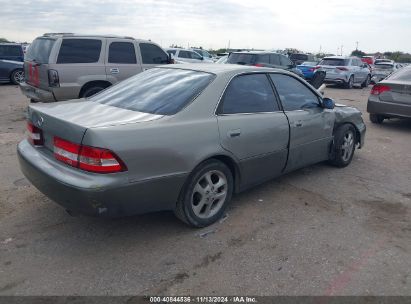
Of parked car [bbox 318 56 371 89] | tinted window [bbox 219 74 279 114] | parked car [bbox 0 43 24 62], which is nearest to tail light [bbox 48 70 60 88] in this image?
tinted window [bbox 219 74 279 114]

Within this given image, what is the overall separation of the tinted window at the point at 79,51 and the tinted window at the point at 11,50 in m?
9.77

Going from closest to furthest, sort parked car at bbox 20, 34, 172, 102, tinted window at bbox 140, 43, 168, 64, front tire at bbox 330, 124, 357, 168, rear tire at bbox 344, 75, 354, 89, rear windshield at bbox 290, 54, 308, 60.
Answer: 1. front tire at bbox 330, 124, 357, 168
2. parked car at bbox 20, 34, 172, 102
3. tinted window at bbox 140, 43, 168, 64
4. rear tire at bbox 344, 75, 354, 89
5. rear windshield at bbox 290, 54, 308, 60

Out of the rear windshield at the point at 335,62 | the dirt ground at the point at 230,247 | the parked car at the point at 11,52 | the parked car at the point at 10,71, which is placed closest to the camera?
the dirt ground at the point at 230,247

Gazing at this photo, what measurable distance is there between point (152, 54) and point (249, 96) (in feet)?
20.0

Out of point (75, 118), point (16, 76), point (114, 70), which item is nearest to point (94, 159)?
point (75, 118)

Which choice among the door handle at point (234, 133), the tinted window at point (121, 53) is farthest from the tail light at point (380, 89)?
the door handle at point (234, 133)

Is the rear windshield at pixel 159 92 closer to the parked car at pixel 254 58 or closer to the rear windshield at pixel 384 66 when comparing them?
the parked car at pixel 254 58

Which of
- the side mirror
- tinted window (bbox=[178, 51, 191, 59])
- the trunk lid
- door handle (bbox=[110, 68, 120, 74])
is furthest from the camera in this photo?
tinted window (bbox=[178, 51, 191, 59])

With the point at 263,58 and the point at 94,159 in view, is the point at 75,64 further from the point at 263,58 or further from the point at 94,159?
the point at 263,58

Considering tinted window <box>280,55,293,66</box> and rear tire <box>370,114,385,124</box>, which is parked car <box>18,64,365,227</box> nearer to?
rear tire <box>370,114,385,124</box>

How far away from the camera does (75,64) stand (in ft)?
26.6

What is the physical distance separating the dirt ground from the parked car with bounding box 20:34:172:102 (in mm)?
3544

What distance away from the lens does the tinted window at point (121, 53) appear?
28.6ft

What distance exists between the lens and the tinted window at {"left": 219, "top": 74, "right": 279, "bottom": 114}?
3813 millimetres
